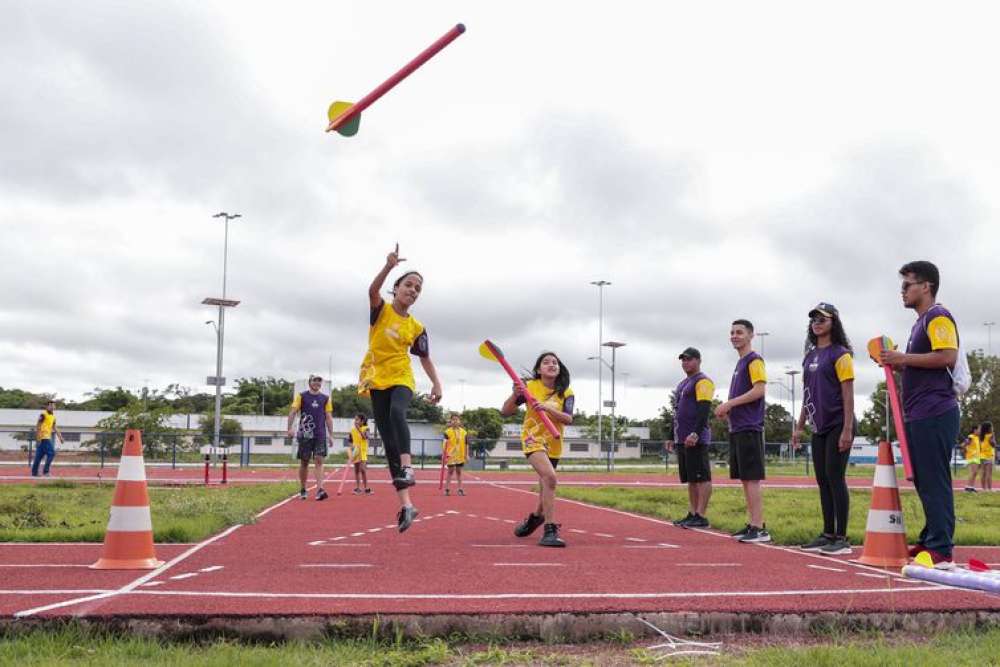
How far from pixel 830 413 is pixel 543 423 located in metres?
2.50

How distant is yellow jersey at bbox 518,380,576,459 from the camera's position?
26.1 ft

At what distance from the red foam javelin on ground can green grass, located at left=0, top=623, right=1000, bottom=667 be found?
16.3ft

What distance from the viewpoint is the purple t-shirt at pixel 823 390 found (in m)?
7.36

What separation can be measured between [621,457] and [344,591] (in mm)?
54448

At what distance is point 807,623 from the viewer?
433cm

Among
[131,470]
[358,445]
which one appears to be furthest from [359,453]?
[131,470]

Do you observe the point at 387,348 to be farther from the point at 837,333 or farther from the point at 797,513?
the point at 797,513

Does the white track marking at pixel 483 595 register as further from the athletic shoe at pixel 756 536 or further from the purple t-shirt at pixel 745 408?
the purple t-shirt at pixel 745 408

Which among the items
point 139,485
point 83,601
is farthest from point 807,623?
point 139,485

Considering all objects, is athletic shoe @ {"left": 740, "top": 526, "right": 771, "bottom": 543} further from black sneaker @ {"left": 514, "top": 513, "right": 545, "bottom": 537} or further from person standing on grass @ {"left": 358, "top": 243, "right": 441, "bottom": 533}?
person standing on grass @ {"left": 358, "top": 243, "right": 441, "bottom": 533}

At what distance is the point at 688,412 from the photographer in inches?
390

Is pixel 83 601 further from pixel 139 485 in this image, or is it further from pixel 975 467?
pixel 975 467

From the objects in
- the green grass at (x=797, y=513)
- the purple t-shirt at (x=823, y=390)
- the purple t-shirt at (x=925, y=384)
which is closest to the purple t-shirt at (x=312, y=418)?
the green grass at (x=797, y=513)

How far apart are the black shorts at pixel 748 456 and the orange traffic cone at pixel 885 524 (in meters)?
1.48
